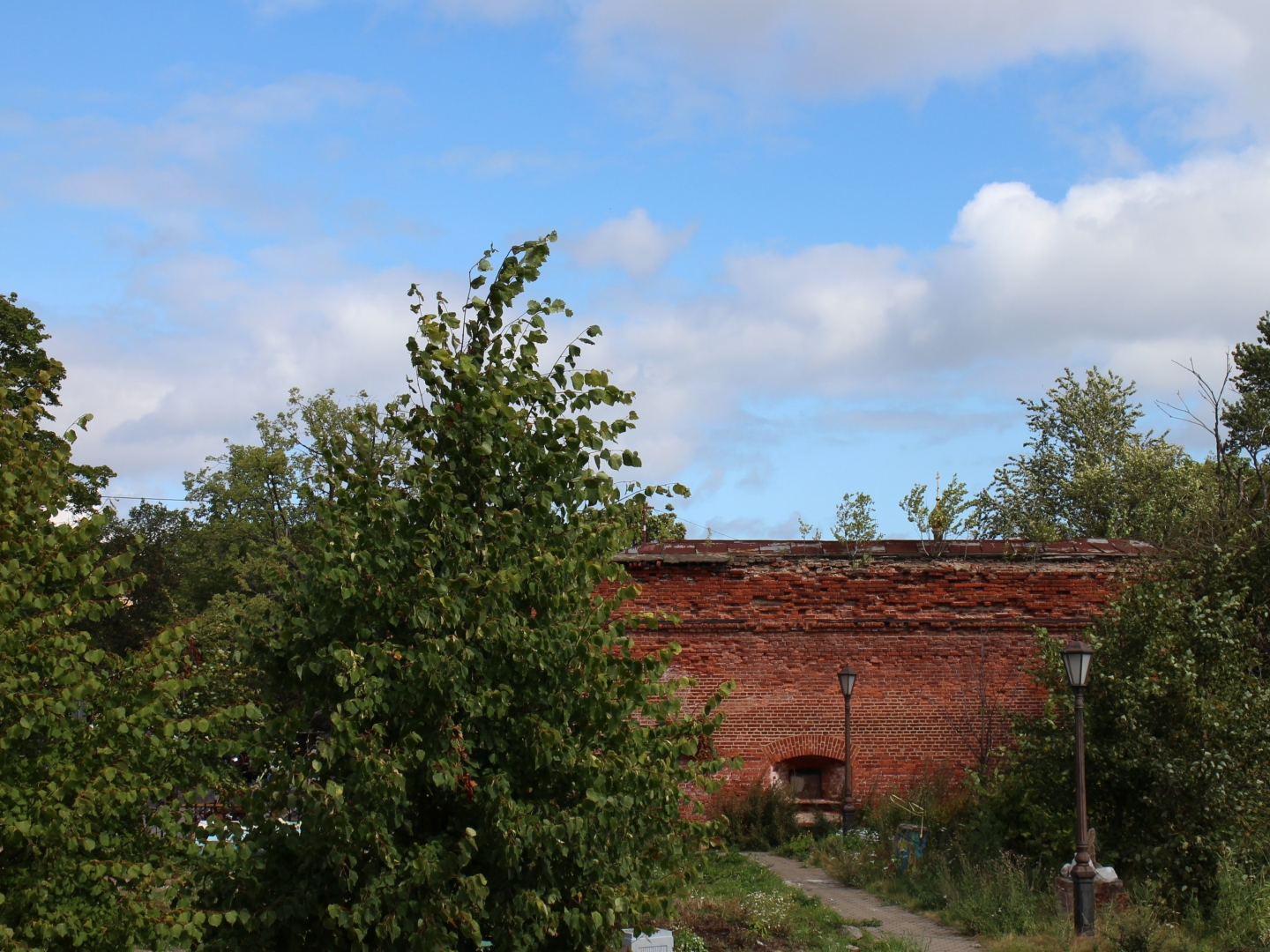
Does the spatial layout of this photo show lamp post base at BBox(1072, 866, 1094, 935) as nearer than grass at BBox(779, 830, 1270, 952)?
No

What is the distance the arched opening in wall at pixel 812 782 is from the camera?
16953mm

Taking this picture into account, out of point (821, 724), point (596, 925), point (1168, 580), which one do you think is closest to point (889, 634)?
point (821, 724)

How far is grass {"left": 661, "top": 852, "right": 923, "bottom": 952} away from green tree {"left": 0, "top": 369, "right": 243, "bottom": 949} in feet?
17.4

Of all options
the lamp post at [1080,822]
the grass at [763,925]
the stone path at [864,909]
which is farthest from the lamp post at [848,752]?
the lamp post at [1080,822]

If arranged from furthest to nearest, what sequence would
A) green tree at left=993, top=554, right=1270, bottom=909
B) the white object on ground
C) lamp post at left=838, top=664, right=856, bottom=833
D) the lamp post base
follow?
lamp post at left=838, top=664, right=856, bottom=833, green tree at left=993, top=554, right=1270, bottom=909, the lamp post base, the white object on ground

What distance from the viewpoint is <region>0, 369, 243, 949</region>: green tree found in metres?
5.01

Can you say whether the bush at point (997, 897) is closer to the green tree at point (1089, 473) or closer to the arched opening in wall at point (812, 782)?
the arched opening in wall at point (812, 782)

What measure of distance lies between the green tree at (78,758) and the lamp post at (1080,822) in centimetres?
874

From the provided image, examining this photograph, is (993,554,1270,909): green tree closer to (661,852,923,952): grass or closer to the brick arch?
(661,852,923,952): grass

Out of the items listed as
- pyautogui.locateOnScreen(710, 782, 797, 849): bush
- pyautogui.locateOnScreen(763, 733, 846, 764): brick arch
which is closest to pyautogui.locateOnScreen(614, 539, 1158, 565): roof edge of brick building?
pyautogui.locateOnScreen(763, 733, 846, 764): brick arch

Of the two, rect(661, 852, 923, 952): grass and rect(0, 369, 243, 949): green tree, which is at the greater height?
rect(0, 369, 243, 949): green tree

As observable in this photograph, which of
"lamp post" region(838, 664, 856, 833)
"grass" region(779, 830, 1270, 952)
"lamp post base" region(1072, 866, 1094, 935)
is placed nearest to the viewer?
"grass" region(779, 830, 1270, 952)

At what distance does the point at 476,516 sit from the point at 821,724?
41.7 ft

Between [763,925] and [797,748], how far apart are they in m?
6.47
